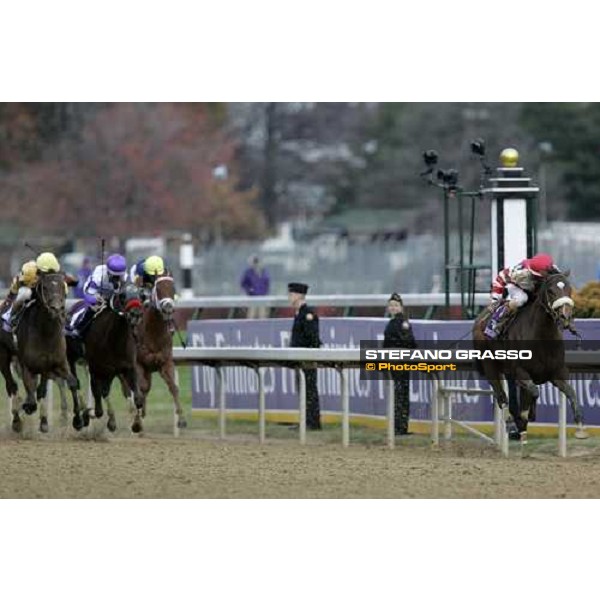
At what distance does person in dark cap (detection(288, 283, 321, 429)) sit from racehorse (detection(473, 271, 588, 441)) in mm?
3225

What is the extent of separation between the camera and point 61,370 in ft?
52.1

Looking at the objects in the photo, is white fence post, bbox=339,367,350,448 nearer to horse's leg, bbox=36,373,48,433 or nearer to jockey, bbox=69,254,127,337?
jockey, bbox=69,254,127,337

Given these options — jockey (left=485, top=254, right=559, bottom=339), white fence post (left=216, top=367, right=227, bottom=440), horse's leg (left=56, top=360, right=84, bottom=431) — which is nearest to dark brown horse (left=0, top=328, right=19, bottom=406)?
horse's leg (left=56, top=360, right=84, bottom=431)

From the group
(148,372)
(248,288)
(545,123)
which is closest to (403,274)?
(248,288)

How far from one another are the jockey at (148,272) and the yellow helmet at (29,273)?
2.97 ft

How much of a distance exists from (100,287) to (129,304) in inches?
22.9

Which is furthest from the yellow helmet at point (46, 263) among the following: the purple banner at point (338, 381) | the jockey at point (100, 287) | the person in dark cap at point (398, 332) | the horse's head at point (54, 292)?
the purple banner at point (338, 381)

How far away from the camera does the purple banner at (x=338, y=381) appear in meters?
16.0

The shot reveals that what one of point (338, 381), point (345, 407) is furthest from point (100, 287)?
point (338, 381)

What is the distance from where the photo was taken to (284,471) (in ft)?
43.9

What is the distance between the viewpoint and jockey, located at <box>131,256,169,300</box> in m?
16.0

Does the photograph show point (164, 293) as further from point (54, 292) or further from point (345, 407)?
point (345, 407)

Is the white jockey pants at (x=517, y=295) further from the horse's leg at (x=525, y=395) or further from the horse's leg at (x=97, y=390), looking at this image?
the horse's leg at (x=97, y=390)
